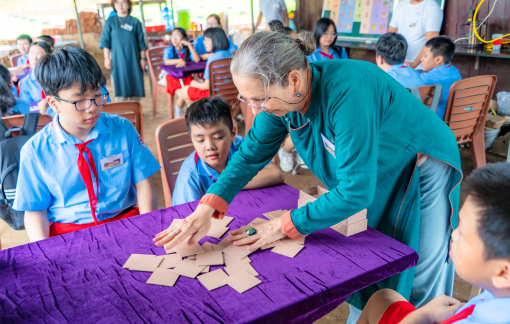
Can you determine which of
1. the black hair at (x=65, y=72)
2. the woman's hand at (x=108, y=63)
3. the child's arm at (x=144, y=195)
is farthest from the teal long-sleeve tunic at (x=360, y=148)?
the woman's hand at (x=108, y=63)

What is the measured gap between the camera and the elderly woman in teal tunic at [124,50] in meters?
5.05

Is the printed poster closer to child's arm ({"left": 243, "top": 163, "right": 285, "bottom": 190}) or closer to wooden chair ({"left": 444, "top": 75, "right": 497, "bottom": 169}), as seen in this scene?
wooden chair ({"left": 444, "top": 75, "right": 497, "bottom": 169})

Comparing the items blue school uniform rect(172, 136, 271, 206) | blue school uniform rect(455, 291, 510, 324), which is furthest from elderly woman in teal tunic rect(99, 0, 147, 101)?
blue school uniform rect(455, 291, 510, 324)

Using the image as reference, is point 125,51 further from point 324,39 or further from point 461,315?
point 461,315

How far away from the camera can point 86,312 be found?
90cm

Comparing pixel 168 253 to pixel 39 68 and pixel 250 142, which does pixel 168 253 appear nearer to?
pixel 250 142

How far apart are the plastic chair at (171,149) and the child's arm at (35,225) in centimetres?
65

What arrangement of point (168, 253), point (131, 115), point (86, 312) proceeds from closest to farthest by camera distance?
point (86, 312) → point (168, 253) → point (131, 115)

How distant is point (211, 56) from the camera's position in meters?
4.36

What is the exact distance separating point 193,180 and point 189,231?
56 centimetres

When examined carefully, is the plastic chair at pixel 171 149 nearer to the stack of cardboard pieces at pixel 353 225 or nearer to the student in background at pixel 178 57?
the stack of cardboard pieces at pixel 353 225

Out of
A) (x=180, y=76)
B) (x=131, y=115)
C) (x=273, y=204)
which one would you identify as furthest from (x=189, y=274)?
(x=180, y=76)

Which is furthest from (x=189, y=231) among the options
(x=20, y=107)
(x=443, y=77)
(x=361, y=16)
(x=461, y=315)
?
A: (x=361, y=16)

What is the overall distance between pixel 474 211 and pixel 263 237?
0.61 metres
